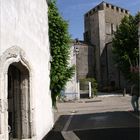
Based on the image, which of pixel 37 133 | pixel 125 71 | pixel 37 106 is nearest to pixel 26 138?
pixel 37 133

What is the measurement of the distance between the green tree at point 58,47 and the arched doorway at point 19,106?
27.2 ft

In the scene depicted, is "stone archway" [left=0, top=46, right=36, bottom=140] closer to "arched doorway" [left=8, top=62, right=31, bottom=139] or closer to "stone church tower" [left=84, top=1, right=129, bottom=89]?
"arched doorway" [left=8, top=62, right=31, bottom=139]

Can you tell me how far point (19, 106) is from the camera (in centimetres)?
1112

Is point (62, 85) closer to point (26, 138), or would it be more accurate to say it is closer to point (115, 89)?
point (26, 138)

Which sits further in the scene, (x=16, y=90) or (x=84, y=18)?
(x=84, y=18)

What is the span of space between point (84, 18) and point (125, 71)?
2686cm

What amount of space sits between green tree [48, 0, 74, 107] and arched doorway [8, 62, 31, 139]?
8.29 meters

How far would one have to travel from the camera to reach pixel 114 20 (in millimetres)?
65250

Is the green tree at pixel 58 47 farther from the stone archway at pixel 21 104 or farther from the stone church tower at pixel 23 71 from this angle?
the stone archway at pixel 21 104

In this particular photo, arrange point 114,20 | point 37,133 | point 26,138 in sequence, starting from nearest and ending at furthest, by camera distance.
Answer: point 26,138 → point 37,133 → point 114,20

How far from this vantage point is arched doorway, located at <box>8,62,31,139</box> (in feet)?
36.3

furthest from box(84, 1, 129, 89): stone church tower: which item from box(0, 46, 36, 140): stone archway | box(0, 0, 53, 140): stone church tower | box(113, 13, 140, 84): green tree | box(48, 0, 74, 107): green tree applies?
box(0, 46, 36, 140): stone archway

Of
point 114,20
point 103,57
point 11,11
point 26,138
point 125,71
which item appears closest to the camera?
point 11,11

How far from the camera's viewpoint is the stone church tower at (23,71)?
340 inches
